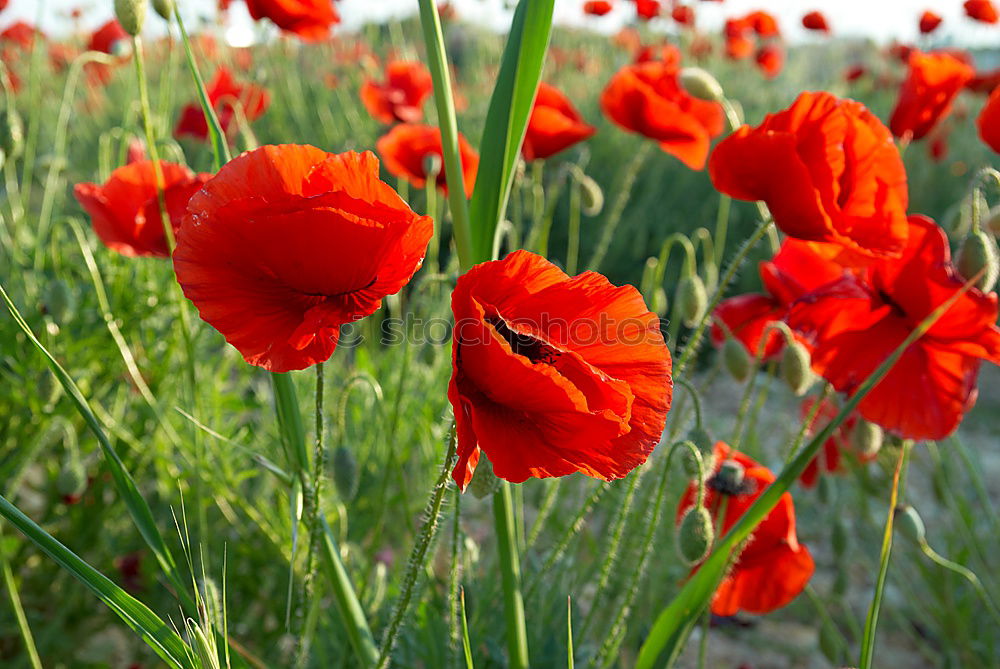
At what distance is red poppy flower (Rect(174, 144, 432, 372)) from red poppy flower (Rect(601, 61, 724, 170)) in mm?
1015

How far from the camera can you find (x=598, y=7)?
3.61m

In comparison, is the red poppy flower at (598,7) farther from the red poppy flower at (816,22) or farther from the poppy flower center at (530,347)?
the poppy flower center at (530,347)

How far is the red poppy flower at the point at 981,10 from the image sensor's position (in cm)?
379

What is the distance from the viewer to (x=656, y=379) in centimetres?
70

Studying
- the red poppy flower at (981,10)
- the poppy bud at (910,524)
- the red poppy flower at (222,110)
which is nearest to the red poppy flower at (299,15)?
the red poppy flower at (222,110)

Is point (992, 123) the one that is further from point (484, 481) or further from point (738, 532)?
point (484, 481)

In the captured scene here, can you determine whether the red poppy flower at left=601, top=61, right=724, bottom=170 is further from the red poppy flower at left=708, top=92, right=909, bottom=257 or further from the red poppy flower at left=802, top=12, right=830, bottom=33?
the red poppy flower at left=802, top=12, right=830, bottom=33

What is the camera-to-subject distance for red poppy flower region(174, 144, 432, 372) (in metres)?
0.63

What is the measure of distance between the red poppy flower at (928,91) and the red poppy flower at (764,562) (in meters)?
0.73

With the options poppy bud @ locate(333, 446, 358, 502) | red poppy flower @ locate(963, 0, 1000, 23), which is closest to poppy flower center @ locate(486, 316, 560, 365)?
poppy bud @ locate(333, 446, 358, 502)

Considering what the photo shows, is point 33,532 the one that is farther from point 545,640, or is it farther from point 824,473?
point 824,473

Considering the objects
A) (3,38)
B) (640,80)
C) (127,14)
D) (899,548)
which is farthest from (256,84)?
(3,38)

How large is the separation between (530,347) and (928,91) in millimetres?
1148

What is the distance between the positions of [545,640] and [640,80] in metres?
1.05
